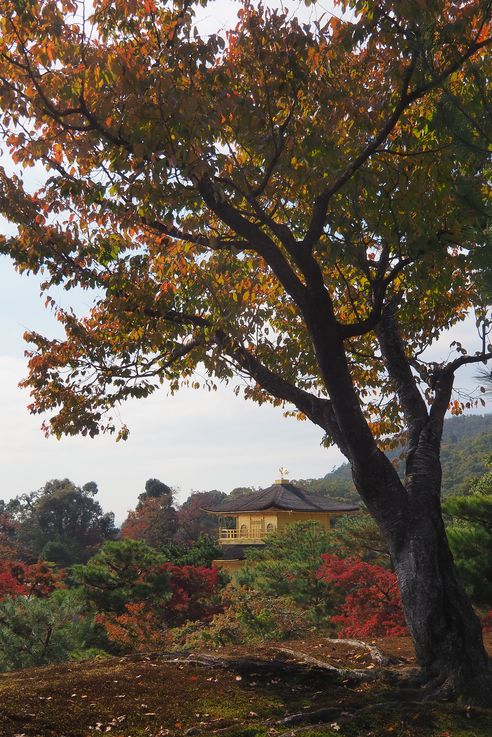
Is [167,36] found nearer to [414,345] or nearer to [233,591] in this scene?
[414,345]

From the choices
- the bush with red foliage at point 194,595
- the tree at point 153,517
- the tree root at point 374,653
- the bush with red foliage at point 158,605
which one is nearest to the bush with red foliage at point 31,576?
the bush with red foliage at point 158,605

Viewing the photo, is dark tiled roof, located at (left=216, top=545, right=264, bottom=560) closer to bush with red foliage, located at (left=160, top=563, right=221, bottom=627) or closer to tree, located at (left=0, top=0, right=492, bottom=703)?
bush with red foliage, located at (left=160, top=563, right=221, bottom=627)

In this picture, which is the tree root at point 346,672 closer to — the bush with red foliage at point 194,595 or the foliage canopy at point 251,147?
the foliage canopy at point 251,147

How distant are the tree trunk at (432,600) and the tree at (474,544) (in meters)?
2.21

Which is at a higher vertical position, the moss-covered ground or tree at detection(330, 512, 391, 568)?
tree at detection(330, 512, 391, 568)

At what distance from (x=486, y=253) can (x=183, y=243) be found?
14.1 feet

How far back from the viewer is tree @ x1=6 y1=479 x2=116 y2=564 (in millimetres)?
45469

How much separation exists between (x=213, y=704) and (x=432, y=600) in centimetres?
201

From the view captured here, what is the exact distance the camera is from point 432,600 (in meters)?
5.93

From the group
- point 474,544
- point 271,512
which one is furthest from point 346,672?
point 271,512

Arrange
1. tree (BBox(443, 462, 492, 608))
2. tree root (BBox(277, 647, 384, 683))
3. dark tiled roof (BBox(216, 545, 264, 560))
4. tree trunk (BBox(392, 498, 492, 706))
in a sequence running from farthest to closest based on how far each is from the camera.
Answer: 1. dark tiled roof (BBox(216, 545, 264, 560))
2. tree (BBox(443, 462, 492, 608))
3. tree root (BBox(277, 647, 384, 683))
4. tree trunk (BBox(392, 498, 492, 706))

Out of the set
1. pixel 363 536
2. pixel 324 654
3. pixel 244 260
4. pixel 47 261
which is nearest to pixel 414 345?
pixel 244 260

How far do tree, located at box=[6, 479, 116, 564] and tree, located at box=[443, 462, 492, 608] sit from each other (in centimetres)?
3826

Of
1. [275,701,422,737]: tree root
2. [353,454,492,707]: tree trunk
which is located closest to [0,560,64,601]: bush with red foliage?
[353,454,492,707]: tree trunk
